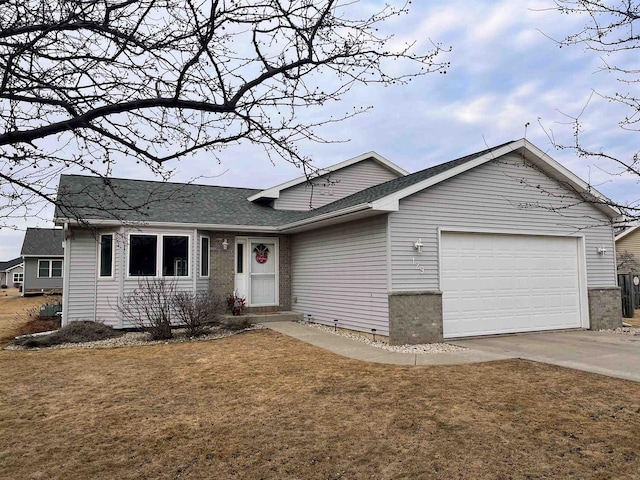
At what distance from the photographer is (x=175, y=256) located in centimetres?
1298

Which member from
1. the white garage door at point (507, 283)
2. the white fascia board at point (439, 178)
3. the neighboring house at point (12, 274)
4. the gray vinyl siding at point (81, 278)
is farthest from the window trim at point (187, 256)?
the neighboring house at point (12, 274)

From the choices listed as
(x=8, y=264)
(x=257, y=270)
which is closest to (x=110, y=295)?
(x=257, y=270)

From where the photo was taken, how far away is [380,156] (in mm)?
17578

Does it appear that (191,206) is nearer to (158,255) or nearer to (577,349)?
(158,255)

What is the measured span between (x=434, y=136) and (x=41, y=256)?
31.3 m

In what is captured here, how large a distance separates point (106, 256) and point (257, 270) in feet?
14.4

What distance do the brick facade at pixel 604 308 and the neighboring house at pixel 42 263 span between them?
103ft

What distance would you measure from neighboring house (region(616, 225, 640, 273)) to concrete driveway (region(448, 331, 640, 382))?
17.5 m

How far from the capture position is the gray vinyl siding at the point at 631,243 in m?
27.0

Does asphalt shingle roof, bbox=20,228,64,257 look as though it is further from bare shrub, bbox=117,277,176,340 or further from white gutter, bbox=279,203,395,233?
white gutter, bbox=279,203,395,233

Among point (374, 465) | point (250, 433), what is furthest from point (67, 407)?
point (374, 465)

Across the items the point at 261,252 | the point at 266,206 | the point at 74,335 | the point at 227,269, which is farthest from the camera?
the point at 266,206

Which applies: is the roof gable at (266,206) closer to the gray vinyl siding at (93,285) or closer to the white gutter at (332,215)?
the white gutter at (332,215)

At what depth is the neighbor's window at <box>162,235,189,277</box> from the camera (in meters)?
12.8
